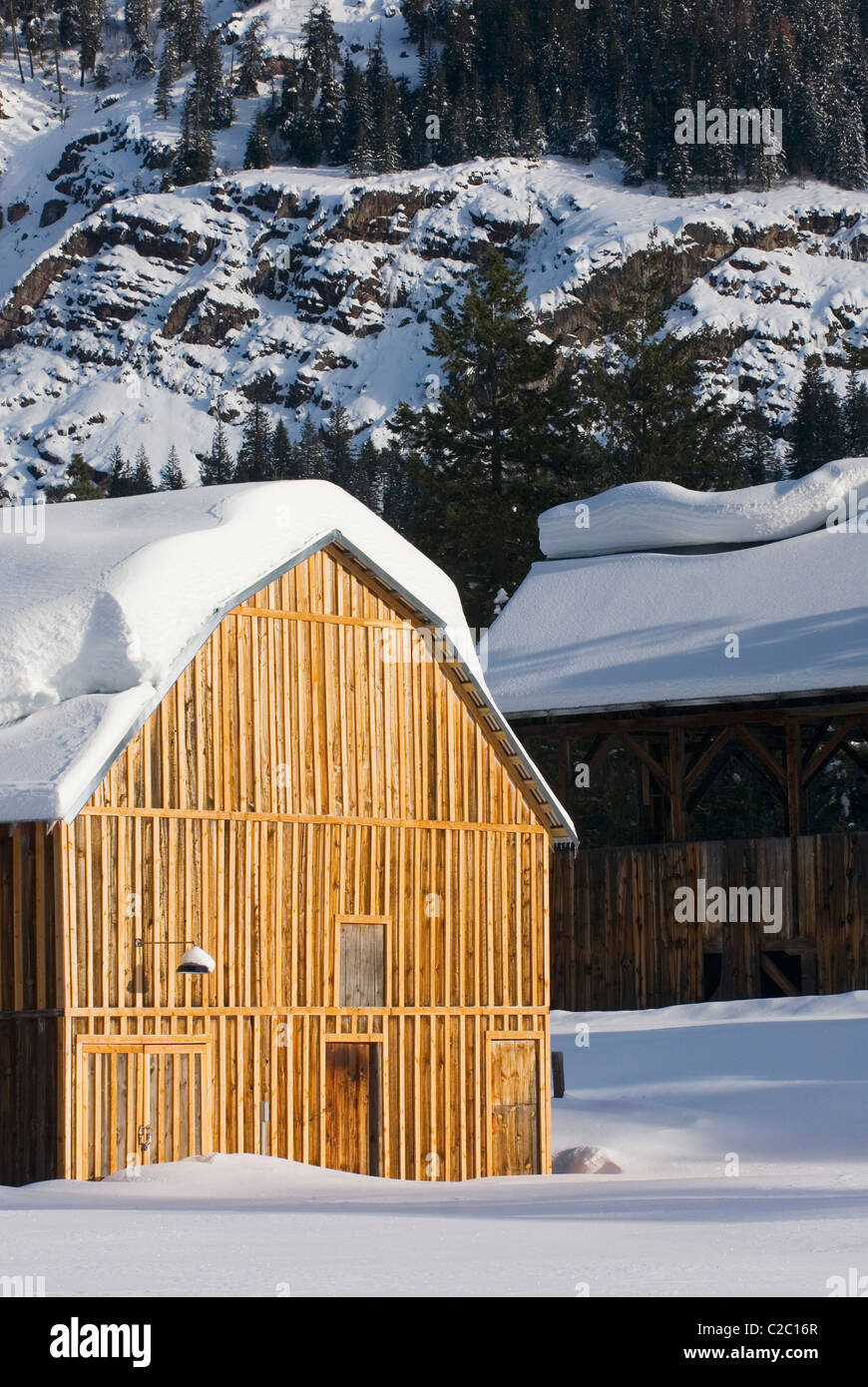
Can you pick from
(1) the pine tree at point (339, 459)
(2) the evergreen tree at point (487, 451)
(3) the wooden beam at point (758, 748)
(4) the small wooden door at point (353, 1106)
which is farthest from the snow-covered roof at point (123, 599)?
(1) the pine tree at point (339, 459)

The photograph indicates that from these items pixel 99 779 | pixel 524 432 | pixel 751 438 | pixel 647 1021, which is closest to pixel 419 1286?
pixel 99 779

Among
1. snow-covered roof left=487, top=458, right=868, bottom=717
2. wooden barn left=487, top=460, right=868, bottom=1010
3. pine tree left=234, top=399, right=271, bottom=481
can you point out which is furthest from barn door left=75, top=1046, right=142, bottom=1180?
pine tree left=234, top=399, right=271, bottom=481

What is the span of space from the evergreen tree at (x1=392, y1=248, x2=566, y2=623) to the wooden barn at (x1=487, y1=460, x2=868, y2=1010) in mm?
16398

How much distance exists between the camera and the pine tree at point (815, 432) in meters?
94.1

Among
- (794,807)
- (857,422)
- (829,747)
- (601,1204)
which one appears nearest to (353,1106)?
(601,1204)

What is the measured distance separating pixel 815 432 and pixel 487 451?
1582 inches

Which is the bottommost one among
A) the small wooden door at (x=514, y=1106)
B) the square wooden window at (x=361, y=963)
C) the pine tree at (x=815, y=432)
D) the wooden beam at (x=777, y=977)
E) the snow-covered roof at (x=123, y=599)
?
the small wooden door at (x=514, y=1106)

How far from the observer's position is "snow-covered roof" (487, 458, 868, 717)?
34.2 meters

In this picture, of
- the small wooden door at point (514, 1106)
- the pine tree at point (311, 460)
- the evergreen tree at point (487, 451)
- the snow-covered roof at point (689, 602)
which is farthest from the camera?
the pine tree at point (311, 460)

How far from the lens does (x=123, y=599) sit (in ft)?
78.2

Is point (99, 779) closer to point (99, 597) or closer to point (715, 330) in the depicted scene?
point (99, 597)

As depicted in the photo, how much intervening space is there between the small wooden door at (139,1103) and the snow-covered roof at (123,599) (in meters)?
2.79

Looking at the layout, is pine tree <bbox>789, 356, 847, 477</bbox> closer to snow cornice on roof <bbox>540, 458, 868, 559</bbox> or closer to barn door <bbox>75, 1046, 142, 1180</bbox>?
snow cornice on roof <bbox>540, 458, 868, 559</bbox>

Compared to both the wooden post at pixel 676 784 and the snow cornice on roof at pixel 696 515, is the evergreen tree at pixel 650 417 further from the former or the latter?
the wooden post at pixel 676 784
